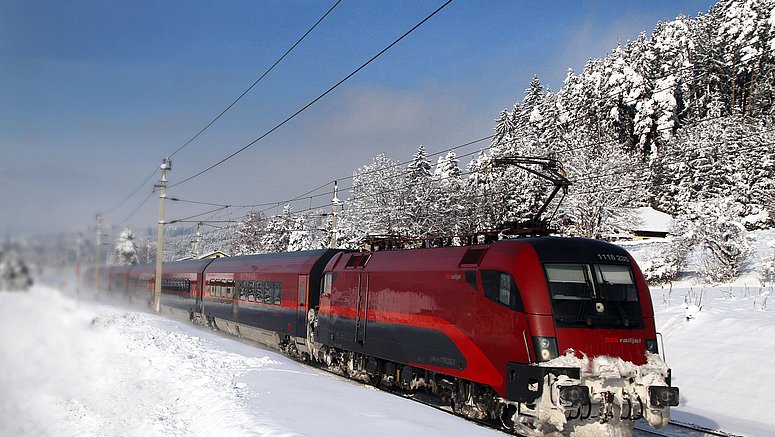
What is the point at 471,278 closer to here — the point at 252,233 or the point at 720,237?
A: the point at 720,237

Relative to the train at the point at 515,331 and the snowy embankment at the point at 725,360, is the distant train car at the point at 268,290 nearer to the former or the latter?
the train at the point at 515,331

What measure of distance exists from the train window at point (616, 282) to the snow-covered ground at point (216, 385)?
3118 mm

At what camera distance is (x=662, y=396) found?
1044 centimetres

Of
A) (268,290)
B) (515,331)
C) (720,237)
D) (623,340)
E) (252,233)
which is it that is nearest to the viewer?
(623,340)

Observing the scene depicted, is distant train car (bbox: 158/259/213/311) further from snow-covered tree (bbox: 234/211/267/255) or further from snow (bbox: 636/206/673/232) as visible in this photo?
snow-covered tree (bbox: 234/211/267/255)

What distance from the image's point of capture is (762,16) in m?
68.2

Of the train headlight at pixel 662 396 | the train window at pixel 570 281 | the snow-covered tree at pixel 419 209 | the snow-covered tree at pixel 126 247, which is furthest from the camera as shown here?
the snow-covered tree at pixel 419 209

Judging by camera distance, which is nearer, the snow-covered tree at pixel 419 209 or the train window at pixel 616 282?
the train window at pixel 616 282

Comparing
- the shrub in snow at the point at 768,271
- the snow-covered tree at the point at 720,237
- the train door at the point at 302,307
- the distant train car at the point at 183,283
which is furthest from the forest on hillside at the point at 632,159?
the train door at the point at 302,307

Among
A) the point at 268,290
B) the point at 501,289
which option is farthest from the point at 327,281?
the point at 501,289

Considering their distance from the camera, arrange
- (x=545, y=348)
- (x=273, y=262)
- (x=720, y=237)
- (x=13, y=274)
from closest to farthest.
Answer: (x=13, y=274), (x=545, y=348), (x=273, y=262), (x=720, y=237)

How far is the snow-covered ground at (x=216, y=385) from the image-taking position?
9938 millimetres

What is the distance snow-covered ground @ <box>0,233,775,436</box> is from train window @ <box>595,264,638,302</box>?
3.12 metres

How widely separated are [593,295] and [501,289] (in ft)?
5.03
